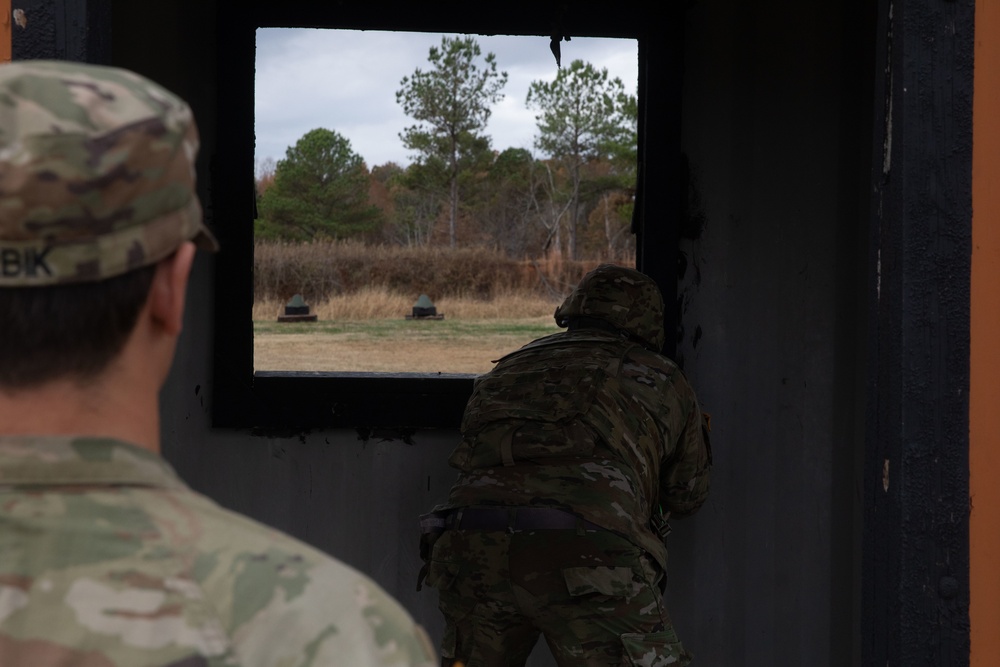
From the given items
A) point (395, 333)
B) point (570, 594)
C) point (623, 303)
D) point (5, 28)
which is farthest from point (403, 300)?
point (5, 28)

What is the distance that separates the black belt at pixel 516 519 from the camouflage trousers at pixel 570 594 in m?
0.02

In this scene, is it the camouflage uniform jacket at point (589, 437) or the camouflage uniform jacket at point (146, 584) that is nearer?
the camouflage uniform jacket at point (146, 584)

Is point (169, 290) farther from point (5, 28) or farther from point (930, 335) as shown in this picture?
point (930, 335)

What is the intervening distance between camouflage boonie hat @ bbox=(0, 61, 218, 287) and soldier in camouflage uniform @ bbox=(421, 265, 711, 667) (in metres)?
2.28

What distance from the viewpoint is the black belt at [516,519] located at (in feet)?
9.83

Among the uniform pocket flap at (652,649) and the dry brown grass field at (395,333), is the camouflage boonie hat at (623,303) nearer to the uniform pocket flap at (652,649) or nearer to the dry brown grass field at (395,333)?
the uniform pocket flap at (652,649)

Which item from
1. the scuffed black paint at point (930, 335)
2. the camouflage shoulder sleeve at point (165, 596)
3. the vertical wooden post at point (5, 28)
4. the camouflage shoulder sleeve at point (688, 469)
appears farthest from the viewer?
the camouflage shoulder sleeve at point (688, 469)

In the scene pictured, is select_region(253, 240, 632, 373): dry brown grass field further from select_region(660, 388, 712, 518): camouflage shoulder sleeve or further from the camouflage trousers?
the camouflage trousers

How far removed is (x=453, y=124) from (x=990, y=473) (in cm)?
3080

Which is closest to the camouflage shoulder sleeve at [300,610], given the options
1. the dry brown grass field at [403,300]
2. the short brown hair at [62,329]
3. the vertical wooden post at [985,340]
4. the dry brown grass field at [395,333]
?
the short brown hair at [62,329]

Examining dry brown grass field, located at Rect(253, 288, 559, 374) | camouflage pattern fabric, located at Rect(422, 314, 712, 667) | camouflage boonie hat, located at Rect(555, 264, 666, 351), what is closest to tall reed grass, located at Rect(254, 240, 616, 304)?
dry brown grass field, located at Rect(253, 288, 559, 374)

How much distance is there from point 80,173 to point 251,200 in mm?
3319

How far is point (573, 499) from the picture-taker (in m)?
3.02

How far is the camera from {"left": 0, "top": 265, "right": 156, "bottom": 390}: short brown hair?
816mm
